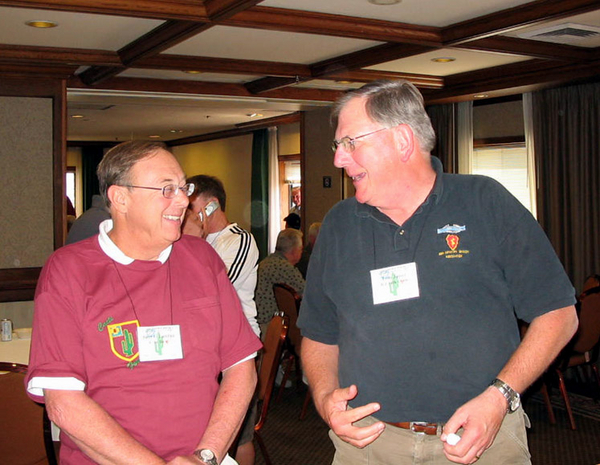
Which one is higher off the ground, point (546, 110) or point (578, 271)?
point (546, 110)

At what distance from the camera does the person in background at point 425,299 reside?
5.51 feet

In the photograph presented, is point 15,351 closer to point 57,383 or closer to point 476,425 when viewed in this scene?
point 57,383

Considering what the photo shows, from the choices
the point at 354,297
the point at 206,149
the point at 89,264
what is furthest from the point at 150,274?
the point at 206,149

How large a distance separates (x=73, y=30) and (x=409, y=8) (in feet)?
7.55

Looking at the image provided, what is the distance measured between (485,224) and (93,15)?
136 inches

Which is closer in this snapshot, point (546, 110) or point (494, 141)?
point (546, 110)

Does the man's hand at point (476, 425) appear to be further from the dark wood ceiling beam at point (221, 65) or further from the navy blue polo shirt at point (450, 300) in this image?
the dark wood ceiling beam at point (221, 65)

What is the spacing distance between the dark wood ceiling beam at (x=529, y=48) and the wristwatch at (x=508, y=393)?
3930 mm

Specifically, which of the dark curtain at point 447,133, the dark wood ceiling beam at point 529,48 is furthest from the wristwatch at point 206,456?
the dark curtain at point 447,133

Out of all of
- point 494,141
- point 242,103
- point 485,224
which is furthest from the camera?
point 242,103

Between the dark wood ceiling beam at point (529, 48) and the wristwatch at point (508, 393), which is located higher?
the dark wood ceiling beam at point (529, 48)

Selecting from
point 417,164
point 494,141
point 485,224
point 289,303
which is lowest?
point 289,303

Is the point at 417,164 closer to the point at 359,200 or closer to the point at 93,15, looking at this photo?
the point at 359,200

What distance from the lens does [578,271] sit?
21.6 feet
